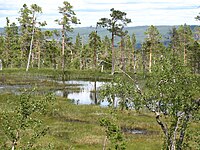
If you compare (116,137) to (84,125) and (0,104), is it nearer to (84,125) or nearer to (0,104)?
(84,125)

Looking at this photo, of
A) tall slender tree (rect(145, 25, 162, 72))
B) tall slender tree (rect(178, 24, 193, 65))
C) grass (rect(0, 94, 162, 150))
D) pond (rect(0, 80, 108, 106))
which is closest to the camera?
grass (rect(0, 94, 162, 150))

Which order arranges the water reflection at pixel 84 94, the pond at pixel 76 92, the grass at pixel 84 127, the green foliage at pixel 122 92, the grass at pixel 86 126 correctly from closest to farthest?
1. the green foliage at pixel 122 92
2. the grass at pixel 86 126
3. the grass at pixel 84 127
4. the water reflection at pixel 84 94
5. the pond at pixel 76 92

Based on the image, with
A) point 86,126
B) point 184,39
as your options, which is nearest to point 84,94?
point 86,126

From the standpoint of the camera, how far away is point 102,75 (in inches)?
3364

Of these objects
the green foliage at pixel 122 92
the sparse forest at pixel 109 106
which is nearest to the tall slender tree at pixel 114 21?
the sparse forest at pixel 109 106

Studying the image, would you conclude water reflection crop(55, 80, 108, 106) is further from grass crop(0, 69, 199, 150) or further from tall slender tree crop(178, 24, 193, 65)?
tall slender tree crop(178, 24, 193, 65)

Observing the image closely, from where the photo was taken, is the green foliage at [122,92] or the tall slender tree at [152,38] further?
the tall slender tree at [152,38]

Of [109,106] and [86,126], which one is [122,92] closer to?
[109,106]

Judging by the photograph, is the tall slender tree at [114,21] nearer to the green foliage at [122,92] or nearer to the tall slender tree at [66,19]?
the tall slender tree at [66,19]

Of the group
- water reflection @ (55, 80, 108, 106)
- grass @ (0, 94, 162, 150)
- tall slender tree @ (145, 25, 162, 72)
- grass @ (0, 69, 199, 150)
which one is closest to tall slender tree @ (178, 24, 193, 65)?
tall slender tree @ (145, 25, 162, 72)

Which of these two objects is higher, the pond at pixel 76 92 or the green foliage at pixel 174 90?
the green foliage at pixel 174 90

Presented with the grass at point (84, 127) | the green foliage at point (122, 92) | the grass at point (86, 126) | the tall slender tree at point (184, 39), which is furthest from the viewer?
the tall slender tree at point (184, 39)

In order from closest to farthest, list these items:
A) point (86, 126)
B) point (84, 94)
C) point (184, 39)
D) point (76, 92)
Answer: point (86, 126)
point (84, 94)
point (76, 92)
point (184, 39)

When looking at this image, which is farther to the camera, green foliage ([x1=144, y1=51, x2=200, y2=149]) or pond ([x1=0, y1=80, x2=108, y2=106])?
pond ([x1=0, y1=80, x2=108, y2=106])
